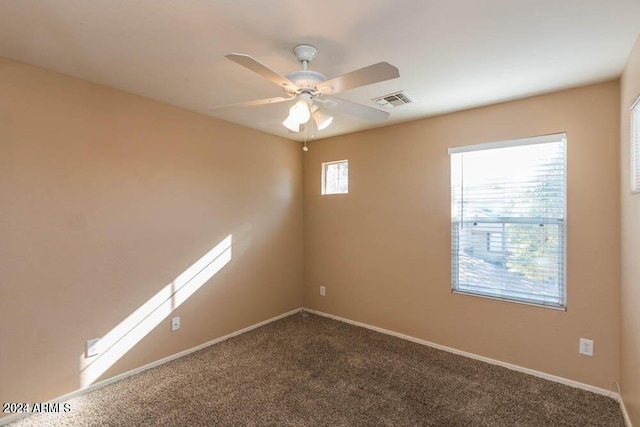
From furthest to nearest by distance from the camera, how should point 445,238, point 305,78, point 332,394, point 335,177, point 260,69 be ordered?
1. point 335,177
2. point 445,238
3. point 332,394
4. point 305,78
5. point 260,69

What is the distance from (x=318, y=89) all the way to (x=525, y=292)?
2471 millimetres

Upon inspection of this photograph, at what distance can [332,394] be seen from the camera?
7.86 ft

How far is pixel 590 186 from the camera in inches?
96.3

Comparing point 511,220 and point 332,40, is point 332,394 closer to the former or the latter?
point 511,220

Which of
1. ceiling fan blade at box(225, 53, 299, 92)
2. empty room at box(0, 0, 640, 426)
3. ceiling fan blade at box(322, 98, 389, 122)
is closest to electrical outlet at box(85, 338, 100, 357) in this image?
empty room at box(0, 0, 640, 426)

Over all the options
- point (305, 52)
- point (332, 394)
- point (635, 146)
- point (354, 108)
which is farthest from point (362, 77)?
point (332, 394)

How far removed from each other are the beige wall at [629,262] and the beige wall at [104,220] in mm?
3266

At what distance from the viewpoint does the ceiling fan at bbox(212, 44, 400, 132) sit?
1.47 meters

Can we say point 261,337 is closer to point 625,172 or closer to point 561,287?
point 561,287

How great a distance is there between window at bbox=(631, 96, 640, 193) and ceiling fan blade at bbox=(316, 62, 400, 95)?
1.53 meters

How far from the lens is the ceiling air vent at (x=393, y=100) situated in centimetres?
269

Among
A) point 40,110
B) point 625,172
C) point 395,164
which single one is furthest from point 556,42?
point 40,110

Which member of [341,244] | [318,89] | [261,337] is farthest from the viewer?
[341,244]

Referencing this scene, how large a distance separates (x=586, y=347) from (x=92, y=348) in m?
3.87
